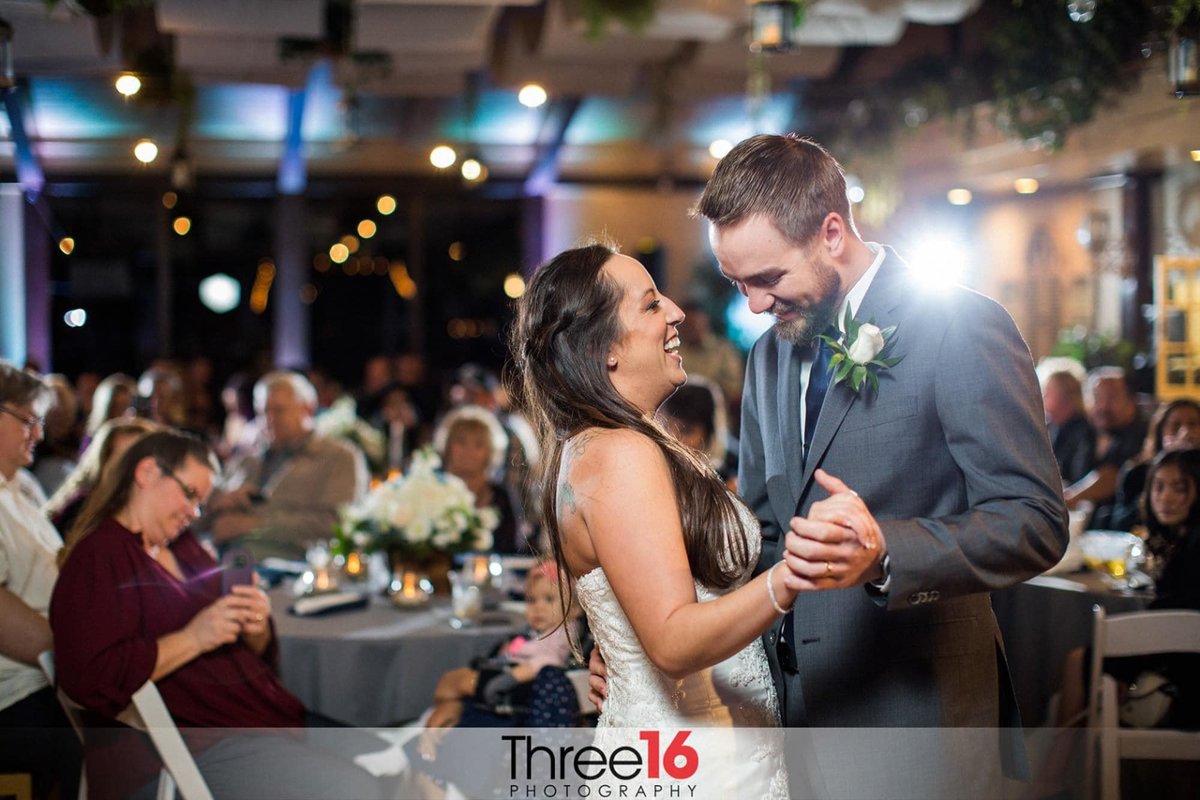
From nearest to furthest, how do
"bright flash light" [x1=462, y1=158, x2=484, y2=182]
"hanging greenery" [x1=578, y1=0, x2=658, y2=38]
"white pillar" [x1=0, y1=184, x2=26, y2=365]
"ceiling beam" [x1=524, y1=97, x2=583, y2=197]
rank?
"white pillar" [x1=0, y1=184, x2=26, y2=365] < "hanging greenery" [x1=578, y1=0, x2=658, y2=38] < "bright flash light" [x1=462, y1=158, x2=484, y2=182] < "ceiling beam" [x1=524, y1=97, x2=583, y2=197]

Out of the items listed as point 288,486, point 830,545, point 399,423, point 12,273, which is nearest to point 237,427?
point 399,423

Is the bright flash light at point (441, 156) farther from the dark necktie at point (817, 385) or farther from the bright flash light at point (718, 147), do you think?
the dark necktie at point (817, 385)

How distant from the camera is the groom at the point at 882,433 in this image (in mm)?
1890

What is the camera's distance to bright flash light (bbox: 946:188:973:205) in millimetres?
11516

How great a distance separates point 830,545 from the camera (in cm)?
160

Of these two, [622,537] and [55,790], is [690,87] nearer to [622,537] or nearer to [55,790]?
[55,790]

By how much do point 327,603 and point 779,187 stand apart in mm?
2617

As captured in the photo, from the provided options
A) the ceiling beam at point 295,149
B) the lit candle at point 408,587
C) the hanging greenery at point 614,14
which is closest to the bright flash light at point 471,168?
the ceiling beam at point 295,149

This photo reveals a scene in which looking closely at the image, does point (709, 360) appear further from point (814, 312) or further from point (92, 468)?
point (814, 312)

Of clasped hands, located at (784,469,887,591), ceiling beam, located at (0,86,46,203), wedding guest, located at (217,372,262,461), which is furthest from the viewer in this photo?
wedding guest, located at (217,372,262,461)

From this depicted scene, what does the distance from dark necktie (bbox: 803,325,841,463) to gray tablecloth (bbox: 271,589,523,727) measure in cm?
191

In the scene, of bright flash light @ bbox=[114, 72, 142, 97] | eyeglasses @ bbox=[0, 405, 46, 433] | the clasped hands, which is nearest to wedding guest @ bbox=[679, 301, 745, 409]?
bright flash light @ bbox=[114, 72, 142, 97]

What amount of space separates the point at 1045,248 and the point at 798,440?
10.1 meters

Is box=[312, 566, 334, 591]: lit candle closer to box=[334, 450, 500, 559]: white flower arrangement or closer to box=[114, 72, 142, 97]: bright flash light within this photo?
box=[334, 450, 500, 559]: white flower arrangement
